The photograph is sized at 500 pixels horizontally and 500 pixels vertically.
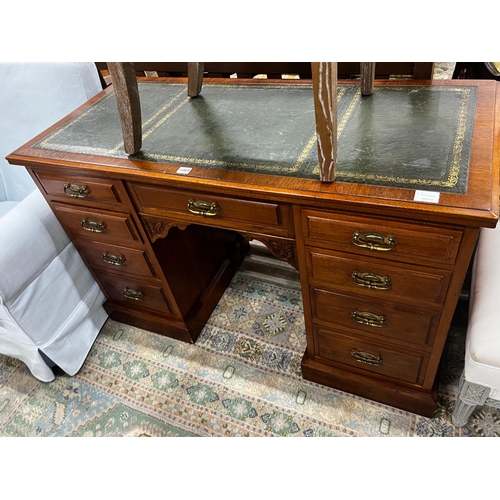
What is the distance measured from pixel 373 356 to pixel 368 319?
0.49 feet

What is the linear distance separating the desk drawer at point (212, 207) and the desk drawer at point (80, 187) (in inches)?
2.9

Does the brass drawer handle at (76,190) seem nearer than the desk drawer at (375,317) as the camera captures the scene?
No

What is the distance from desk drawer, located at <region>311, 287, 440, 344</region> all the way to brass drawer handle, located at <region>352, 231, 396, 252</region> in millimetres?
171

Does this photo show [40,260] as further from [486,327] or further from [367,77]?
[486,327]

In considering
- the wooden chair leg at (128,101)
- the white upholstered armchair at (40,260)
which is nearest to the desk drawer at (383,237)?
the wooden chair leg at (128,101)

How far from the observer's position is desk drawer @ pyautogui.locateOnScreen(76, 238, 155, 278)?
3.76 ft

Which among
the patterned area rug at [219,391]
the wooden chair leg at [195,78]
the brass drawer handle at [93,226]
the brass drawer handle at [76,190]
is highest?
the wooden chair leg at [195,78]

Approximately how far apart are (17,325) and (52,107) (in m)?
0.70

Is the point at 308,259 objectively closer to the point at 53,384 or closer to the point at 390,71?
the point at 390,71

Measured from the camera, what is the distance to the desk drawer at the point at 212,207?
32.1 inches

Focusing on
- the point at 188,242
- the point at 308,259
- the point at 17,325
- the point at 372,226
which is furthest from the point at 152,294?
the point at 372,226

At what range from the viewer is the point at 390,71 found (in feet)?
3.66

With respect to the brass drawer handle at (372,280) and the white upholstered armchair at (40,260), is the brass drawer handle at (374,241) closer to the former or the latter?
the brass drawer handle at (372,280)

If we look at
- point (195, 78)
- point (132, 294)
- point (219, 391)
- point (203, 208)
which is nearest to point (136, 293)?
point (132, 294)
